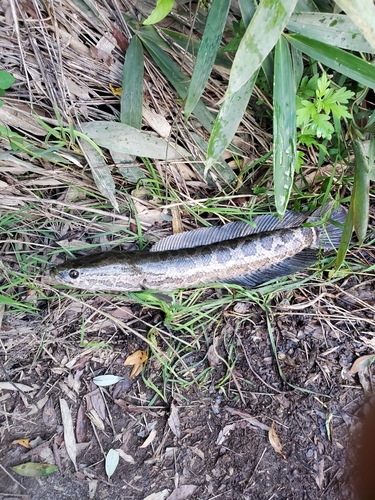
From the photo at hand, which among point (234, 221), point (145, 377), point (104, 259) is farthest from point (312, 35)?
point (145, 377)

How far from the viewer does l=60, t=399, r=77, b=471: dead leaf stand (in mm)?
2355

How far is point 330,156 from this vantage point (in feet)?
7.90

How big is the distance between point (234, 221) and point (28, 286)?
53.8 inches

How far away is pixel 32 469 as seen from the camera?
7.58 feet

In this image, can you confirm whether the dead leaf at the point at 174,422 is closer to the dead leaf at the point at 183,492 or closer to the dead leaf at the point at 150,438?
the dead leaf at the point at 150,438

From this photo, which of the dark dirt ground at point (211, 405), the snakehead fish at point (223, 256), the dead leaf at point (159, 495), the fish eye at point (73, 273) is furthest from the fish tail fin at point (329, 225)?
the dead leaf at point (159, 495)

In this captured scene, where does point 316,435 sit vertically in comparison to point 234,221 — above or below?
below

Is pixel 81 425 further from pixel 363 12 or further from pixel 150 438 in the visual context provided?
pixel 363 12

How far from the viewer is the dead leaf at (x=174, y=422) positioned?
7.86 feet

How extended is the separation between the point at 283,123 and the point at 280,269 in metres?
1.00

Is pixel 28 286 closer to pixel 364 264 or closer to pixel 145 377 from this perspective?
pixel 145 377

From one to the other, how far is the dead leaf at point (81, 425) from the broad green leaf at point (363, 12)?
7.83 ft

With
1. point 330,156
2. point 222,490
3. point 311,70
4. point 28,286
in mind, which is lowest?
point 222,490

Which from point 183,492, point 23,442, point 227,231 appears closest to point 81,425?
point 23,442
